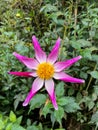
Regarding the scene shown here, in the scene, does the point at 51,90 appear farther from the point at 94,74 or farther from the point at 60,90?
the point at 94,74

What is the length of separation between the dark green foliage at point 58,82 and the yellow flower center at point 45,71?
93mm

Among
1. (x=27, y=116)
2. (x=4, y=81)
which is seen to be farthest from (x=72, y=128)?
(x=4, y=81)

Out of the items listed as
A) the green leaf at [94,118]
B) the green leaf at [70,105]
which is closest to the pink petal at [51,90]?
the green leaf at [70,105]

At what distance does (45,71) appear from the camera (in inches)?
56.3

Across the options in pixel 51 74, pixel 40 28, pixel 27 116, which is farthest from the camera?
pixel 40 28

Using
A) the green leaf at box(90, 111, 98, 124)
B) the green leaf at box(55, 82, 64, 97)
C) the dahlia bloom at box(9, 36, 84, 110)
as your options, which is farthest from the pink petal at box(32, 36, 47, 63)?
the green leaf at box(90, 111, 98, 124)

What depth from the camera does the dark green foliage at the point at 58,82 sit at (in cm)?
157

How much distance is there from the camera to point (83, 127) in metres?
1.74

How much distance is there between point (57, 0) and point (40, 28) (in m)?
0.18

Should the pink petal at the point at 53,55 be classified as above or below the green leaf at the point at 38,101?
above

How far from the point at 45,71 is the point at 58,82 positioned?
24 cm

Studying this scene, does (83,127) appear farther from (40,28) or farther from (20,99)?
(40,28)

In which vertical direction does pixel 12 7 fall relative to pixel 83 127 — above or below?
above

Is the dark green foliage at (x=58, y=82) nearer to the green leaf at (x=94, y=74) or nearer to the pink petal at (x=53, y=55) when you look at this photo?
the green leaf at (x=94, y=74)
